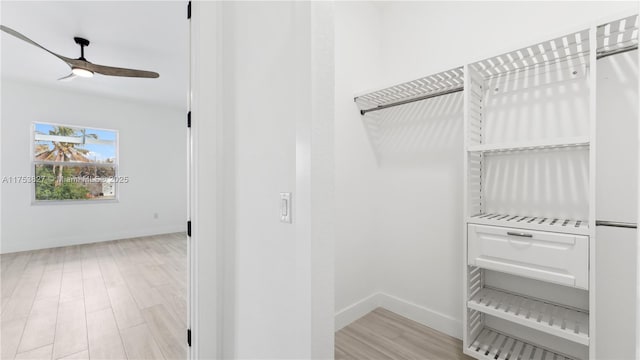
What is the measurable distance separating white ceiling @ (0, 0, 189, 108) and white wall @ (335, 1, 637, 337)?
1.74 m

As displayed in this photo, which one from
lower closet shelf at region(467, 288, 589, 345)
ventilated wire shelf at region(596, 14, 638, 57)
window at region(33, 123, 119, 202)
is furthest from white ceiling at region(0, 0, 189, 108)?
lower closet shelf at region(467, 288, 589, 345)

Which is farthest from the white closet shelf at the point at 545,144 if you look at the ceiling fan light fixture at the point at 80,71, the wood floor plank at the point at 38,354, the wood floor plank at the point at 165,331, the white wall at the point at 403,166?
the ceiling fan light fixture at the point at 80,71

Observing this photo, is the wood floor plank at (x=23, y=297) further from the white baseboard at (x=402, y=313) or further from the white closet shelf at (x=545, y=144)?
the white closet shelf at (x=545, y=144)

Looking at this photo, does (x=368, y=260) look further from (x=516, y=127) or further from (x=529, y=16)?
(x=529, y=16)

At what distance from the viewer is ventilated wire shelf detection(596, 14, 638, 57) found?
1.22 meters

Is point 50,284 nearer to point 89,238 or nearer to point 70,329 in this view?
point 70,329

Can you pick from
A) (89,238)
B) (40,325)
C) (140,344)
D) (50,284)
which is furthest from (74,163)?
(140,344)

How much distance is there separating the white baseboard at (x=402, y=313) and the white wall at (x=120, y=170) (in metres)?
4.95

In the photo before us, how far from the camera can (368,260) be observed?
237cm

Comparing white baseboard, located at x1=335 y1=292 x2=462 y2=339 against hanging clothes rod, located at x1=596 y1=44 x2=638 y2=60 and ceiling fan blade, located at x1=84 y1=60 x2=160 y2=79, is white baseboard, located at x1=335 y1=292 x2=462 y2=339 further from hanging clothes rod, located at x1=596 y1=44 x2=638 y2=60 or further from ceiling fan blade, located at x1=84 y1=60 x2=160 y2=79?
ceiling fan blade, located at x1=84 y1=60 x2=160 y2=79

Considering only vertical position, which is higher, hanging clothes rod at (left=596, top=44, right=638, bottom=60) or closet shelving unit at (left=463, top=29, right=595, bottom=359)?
hanging clothes rod at (left=596, top=44, right=638, bottom=60)

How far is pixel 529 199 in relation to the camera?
1.70 m

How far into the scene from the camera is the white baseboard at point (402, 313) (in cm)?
201

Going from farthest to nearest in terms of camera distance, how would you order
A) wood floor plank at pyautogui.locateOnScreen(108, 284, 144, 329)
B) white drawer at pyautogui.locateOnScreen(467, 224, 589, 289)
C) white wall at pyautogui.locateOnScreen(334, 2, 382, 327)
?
1. wood floor plank at pyautogui.locateOnScreen(108, 284, 144, 329)
2. white wall at pyautogui.locateOnScreen(334, 2, 382, 327)
3. white drawer at pyautogui.locateOnScreen(467, 224, 589, 289)
